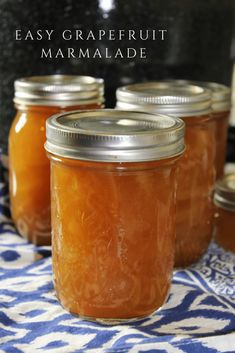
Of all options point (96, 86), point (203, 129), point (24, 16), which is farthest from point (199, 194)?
point (24, 16)

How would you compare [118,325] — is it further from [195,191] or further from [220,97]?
[220,97]

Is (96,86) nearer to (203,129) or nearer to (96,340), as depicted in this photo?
(203,129)

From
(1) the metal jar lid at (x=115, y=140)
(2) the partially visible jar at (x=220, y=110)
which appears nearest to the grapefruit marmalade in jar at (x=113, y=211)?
(1) the metal jar lid at (x=115, y=140)

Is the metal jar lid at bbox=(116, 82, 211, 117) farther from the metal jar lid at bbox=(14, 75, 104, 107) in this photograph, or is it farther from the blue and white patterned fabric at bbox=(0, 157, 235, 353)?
the blue and white patterned fabric at bbox=(0, 157, 235, 353)

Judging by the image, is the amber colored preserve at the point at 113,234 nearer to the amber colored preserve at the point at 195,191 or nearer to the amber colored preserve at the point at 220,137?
the amber colored preserve at the point at 195,191

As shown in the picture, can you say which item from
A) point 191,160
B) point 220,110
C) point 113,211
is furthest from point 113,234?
point 220,110

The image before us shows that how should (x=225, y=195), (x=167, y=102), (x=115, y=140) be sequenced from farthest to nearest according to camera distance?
(x=225, y=195), (x=167, y=102), (x=115, y=140)
